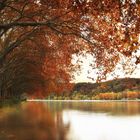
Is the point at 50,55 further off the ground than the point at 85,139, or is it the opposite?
the point at 50,55

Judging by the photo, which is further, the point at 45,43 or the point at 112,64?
the point at 45,43

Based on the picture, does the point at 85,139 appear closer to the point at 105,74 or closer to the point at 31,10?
the point at 105,74

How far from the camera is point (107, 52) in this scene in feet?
93.8

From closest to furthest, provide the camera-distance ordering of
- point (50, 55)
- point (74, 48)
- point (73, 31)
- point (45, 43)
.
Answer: point (73, 31)
point (74, 48)
point (45, 43)
point (50, 55)

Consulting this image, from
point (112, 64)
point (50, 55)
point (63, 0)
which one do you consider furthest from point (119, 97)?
point (63, 0)

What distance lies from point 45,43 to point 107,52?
14245 mm

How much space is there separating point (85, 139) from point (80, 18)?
11.7 m

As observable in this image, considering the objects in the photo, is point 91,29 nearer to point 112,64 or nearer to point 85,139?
point 112,64

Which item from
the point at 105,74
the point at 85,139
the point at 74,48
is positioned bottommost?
the point at 85,139

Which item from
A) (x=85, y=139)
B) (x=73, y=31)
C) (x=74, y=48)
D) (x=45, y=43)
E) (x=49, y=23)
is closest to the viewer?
(x=85, y=139)

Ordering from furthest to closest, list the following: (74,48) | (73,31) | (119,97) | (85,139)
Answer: (119,97), (74,48), (73,31), (85,139)

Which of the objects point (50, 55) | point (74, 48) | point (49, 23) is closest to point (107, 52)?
point (49, 23)

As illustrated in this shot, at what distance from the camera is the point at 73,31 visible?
2847cm

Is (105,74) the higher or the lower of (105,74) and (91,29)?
the lower
